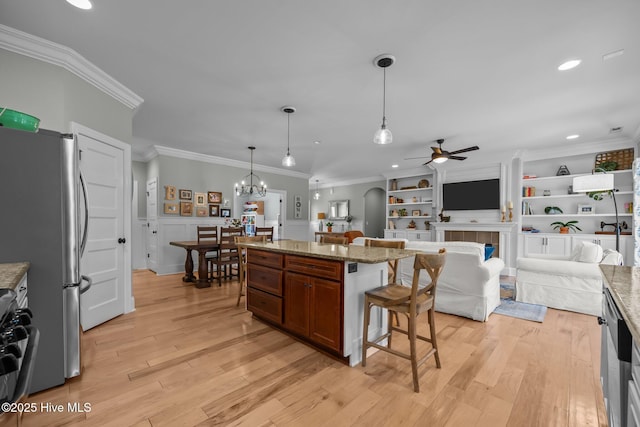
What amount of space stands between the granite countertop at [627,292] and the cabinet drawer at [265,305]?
7.72 feet

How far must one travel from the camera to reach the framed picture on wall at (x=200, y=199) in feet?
20.5

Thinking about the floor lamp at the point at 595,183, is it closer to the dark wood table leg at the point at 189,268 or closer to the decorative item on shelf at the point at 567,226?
the decorative item on shelf at the point at 567,226

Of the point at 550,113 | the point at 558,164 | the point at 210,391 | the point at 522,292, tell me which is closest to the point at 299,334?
the point at 210,391

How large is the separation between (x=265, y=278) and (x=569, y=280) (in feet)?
12.6

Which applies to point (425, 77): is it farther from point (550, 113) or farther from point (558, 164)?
point (558, 164)

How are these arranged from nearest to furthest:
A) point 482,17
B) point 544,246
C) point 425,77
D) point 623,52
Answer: point 482,17
point 623,52
point 425,77
point 544,246

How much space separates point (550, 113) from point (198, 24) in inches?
181

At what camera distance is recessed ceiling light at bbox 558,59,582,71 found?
2.59m

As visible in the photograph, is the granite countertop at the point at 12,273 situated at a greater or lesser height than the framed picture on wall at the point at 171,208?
lesser

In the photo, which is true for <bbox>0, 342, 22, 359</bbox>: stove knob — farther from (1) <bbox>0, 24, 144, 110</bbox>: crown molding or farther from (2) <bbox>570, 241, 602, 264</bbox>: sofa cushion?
(2) <bbox>570, 241, 602, 264</bbox>: sofa cushion

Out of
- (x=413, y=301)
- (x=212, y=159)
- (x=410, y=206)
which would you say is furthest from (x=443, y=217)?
(x=212, y=159)

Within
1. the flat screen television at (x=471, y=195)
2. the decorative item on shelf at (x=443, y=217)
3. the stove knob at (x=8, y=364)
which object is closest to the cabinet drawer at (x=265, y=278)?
the stove knob at (x=8, y=364)

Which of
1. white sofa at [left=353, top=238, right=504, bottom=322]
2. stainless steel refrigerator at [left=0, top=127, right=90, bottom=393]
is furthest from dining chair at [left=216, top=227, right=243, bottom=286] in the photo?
white sofa at [left=353, top=238, right=504, bottom=322]

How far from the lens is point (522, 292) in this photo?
3.83m
